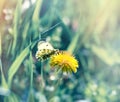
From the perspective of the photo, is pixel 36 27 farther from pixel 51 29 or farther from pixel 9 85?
pixel 9 85

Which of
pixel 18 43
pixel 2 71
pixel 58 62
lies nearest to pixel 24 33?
pixel 18 43

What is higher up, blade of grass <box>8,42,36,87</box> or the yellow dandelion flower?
blade of grass <box>8,42,36,87</box>

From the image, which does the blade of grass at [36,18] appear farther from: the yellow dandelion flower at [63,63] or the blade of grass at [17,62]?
the yellow dandelion flower at [63,63]

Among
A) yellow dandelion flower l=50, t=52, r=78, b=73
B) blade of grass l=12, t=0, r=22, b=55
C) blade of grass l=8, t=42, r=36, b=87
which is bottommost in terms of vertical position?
yellow dandelion flower l=50, t=52, r=78, b=73

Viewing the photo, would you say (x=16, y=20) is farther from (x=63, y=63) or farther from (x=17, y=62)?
(x=63, y=63)

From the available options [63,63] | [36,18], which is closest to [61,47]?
[36,18]

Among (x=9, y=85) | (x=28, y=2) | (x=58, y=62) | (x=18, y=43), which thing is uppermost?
(x=28, y=2)

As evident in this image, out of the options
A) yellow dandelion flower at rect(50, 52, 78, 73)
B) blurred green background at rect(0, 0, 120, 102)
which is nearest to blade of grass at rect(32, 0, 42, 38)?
blurred green background at rect(0, 0, 120, 102)

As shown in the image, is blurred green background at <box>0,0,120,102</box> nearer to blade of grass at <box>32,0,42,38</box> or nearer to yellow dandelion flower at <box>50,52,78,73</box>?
blade of grass at <box>32,0,42,38</box>

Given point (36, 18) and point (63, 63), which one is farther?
point (36, 18)
